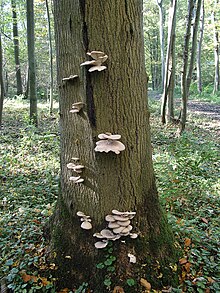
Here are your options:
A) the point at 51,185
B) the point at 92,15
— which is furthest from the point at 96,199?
the point at 51,185

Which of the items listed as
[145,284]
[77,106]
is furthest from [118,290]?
[77,106]

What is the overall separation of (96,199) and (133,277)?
31.0 inches

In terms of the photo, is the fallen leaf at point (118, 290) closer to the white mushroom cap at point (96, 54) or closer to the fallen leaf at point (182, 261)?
the fallen leaf at point (182, 261)

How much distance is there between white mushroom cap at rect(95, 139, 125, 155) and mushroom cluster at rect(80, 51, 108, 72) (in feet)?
1.90

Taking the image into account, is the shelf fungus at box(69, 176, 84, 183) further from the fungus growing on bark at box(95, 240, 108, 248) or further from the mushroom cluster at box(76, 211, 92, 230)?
the fungus growing on bark at box(95, 240, 108, 248)

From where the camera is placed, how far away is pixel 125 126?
2.34 meters

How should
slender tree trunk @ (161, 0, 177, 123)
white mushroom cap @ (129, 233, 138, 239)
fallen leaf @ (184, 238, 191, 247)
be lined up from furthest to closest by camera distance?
slender tree trunk @ (161, 0, 177, 123) → fallen leaf @ (184, 238, 191, 247) → white mushroom cap @ (129, 233, 138, 239)

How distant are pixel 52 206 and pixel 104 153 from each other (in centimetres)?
200

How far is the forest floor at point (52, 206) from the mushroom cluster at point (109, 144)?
4.31 ft

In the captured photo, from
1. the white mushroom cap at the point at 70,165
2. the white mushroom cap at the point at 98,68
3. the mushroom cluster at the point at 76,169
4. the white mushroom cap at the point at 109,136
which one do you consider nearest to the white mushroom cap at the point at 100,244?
the mushroom cluster at the point at 76,169

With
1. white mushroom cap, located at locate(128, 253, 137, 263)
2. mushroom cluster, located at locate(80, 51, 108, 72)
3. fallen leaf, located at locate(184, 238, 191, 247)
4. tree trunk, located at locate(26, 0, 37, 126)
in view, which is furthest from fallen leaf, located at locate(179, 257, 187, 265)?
tree trunk, located at locate(26, 0, 37, 126)

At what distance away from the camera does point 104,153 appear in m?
2.33

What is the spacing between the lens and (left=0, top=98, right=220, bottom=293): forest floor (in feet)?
8.69

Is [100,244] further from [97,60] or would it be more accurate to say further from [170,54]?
[170,54]
